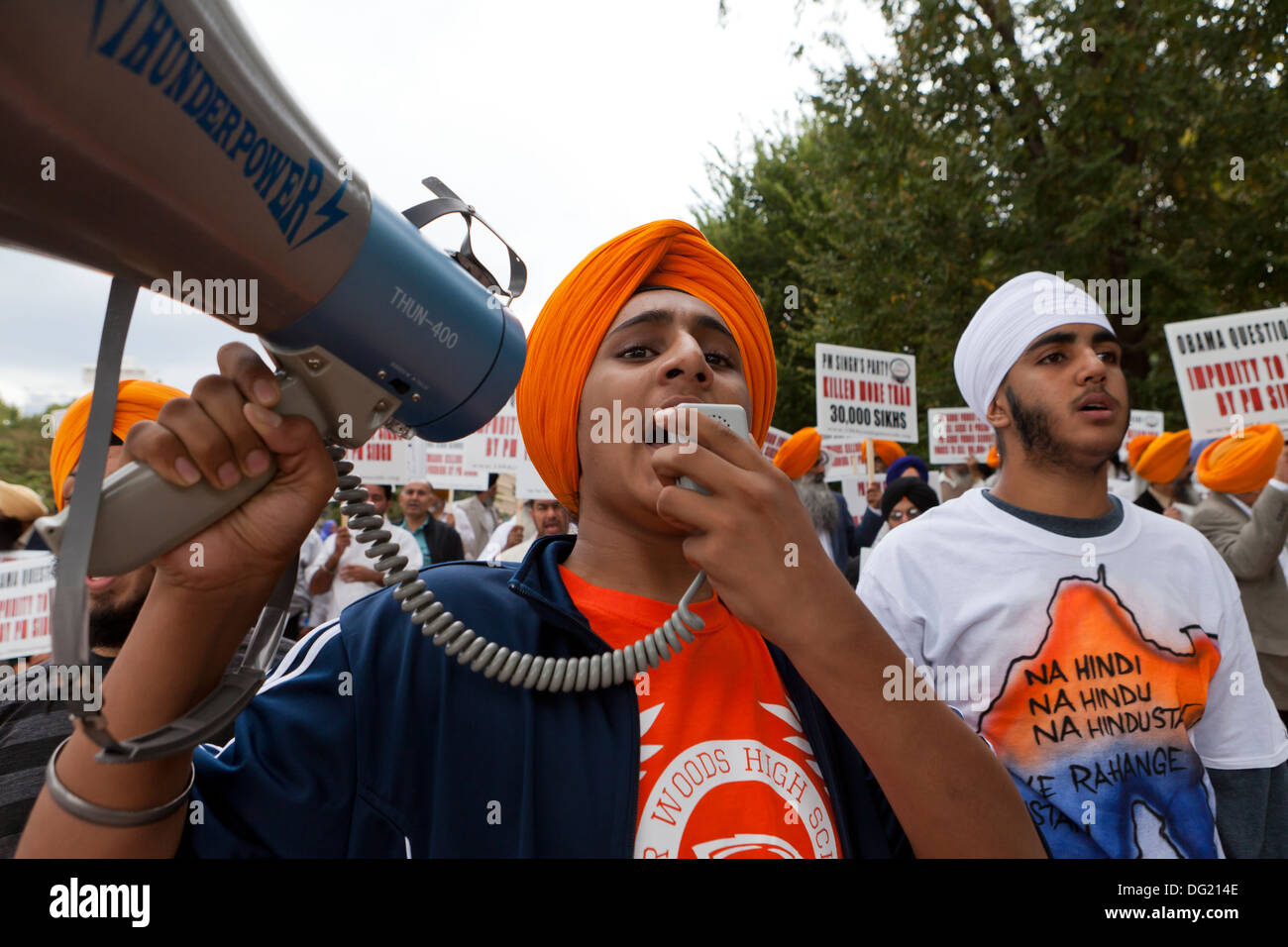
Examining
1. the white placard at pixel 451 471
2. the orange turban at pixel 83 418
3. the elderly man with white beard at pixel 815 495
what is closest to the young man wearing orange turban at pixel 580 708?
the orange turban at pixel 83 418

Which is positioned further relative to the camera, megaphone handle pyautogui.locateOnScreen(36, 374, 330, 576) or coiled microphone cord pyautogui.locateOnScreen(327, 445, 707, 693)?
coiled microphone cord pyautogui.locateOnScreen(327, 445, 707, 693)

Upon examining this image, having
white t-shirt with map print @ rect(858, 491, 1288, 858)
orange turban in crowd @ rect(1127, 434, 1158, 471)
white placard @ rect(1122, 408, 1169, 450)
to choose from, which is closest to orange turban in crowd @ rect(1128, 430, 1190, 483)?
orange turban in crowd @ rect(1127, 434, 1158, 471)

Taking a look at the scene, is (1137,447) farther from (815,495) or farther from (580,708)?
(580,708)

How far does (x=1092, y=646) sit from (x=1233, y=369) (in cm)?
522

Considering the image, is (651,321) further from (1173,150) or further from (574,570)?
(1173,150)

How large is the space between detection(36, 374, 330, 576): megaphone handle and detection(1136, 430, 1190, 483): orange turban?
6684 mm

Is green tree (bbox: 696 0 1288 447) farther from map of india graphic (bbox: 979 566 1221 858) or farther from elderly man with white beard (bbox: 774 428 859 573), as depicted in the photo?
map of india graphic (bbox: 979 566 1221 858)

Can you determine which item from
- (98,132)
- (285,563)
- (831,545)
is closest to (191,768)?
(285,563)

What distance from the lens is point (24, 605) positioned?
3930mm

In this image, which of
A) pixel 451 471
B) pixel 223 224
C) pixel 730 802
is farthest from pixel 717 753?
pixel 451 471

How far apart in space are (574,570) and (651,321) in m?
0.46

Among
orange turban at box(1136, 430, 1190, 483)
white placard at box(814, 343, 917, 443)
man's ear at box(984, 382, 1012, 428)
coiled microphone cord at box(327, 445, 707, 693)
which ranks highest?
white placard at box(814, 343, 917, 443)

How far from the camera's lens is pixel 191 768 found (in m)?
1.06

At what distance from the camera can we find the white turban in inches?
107
